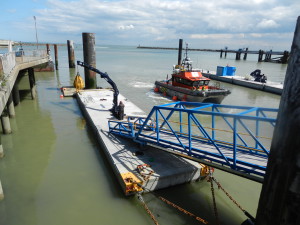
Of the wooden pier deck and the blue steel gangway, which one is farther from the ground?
the blue steel gangway

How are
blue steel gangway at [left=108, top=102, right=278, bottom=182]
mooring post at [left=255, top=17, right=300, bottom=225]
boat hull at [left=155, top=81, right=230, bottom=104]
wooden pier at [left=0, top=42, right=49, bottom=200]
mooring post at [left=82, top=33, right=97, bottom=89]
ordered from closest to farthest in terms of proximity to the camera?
mooring post at [left=255, top=17, right=300, bottom=225] → blue steel gangway at [left=108, top=102, right=278, bottom=182] → wooden pier at [left=0, top=42, right=49, bottom=200] → boat hull at [left=155, top=81, right=230, bottom=104] → mooring post at [left=82, top=33, right=97, bottom=89]

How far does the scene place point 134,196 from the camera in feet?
26.3

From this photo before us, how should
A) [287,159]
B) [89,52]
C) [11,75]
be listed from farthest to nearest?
[89,52] → [11,75] → [287,159]

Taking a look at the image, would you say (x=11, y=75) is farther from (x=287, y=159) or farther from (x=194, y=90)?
(x=194, y=90)

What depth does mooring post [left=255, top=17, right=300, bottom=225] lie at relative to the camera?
122 inches

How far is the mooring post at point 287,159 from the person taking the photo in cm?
310

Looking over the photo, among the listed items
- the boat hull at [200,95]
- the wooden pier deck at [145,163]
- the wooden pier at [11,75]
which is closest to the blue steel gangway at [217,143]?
the wooden pier deck at [145,163]

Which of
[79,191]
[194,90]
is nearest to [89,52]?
[194,90]

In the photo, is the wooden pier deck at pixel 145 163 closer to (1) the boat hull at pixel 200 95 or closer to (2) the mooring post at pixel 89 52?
(1) the boat hull at pixel 200 95

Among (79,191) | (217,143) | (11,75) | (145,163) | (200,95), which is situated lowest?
(79,191)

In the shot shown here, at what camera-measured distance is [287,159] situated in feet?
10.8

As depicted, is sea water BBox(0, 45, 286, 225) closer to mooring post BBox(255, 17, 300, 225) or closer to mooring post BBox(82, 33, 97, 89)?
mooring post BBox(255, 17, 300, 225)

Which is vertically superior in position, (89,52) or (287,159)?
(89,52)

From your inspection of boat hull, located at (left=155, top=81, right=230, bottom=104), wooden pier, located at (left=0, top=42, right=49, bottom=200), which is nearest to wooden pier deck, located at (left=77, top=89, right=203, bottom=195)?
wooden pier, located at (left=0, top=42, right=49, bottom=200)
